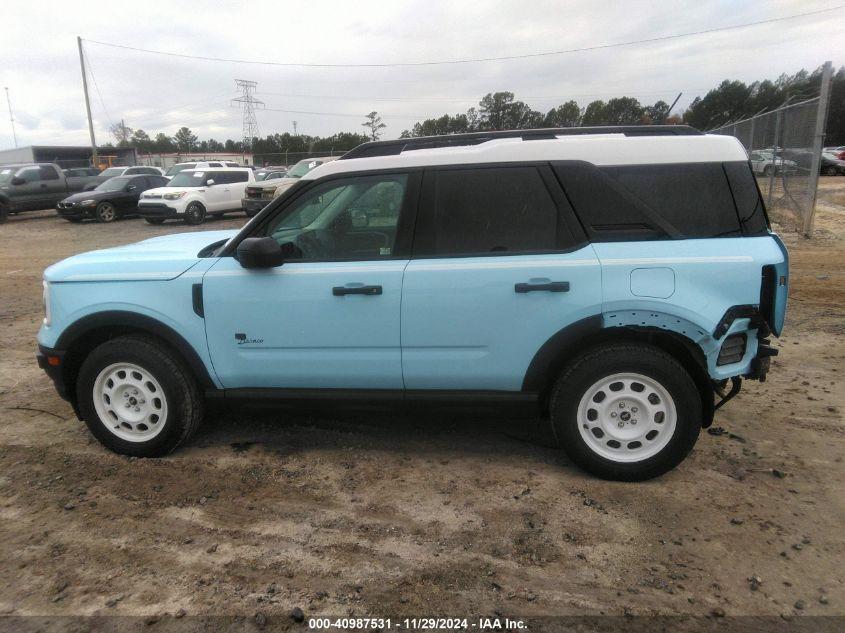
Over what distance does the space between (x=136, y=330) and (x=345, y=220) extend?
149 centimetres

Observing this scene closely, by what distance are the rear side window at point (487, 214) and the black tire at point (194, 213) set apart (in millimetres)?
16568

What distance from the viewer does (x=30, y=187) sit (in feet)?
67.3

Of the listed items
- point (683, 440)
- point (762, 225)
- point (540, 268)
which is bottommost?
point (683, 440)

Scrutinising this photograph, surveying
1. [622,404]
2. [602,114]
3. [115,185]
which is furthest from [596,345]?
[602,114]

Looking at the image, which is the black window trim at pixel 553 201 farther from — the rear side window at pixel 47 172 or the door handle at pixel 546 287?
the rear side window at pixel 47 172

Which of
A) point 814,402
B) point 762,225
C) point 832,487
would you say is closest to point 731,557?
point 832,487

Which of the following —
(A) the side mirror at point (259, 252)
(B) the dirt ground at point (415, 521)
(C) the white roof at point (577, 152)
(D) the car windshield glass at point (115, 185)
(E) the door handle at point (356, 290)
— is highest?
(C) the white roof at point (577, 152)

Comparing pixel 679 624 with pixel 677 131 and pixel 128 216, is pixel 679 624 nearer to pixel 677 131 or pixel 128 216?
pixel 677 131

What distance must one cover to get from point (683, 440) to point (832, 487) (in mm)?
872

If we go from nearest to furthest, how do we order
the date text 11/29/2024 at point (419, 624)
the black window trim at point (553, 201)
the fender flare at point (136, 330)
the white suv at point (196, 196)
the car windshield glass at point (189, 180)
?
the date text 11/29/2024 at point (419, 624)
the black window trim at point (553, 201)
the fender flare at point (136, 330)
the white suv at point (196, 196)
the car windshield glass at point (189, 180)

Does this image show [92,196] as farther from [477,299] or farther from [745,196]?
[745,196]

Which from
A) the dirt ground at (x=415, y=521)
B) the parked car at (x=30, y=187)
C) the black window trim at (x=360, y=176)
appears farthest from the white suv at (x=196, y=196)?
the black window trim at (x=360, y=176)

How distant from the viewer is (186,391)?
3637mm

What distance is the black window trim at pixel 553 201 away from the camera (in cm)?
327
